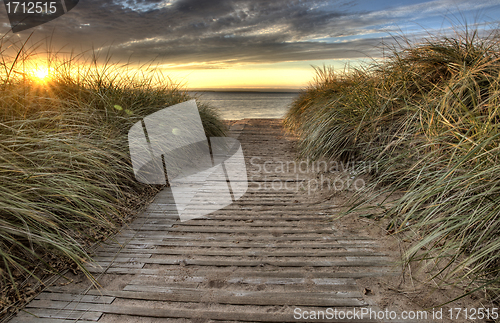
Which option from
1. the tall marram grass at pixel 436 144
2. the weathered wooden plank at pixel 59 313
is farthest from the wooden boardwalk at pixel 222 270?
the tall marram grass at pixel 436 144

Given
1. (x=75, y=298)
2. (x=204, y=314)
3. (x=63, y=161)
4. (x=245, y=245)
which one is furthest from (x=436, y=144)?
(x=63, y=161)

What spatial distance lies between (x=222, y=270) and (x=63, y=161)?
159cm

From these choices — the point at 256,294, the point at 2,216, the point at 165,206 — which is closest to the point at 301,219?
the point at 256,294

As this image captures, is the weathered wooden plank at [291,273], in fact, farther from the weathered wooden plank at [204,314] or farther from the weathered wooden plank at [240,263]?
the weathered wooden plank at [204,314]

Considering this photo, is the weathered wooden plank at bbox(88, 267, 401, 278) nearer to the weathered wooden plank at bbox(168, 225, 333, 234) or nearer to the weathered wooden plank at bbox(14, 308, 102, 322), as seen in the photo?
the weathered wooden plank at bbox(14, 308, 102, 322)

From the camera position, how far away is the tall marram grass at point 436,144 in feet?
5.12

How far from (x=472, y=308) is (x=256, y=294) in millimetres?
1082

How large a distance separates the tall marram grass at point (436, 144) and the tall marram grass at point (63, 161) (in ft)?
6.82

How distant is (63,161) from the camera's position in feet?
7.77

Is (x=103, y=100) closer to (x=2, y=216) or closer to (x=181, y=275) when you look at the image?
(x=2, y=216)

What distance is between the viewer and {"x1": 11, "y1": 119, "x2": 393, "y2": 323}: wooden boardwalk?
1.50 metres

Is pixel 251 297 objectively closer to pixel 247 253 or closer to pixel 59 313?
pixel 247 253

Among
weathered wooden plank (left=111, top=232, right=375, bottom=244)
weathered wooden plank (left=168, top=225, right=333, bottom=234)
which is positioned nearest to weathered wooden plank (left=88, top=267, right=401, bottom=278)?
weathered wooden plank (left=111, top=232, right=375, bottom=244)

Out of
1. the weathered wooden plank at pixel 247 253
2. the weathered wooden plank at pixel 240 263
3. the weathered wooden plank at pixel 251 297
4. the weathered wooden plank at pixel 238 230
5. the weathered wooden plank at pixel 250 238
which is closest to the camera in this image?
the weathered wooden plank at pixel 251 297
